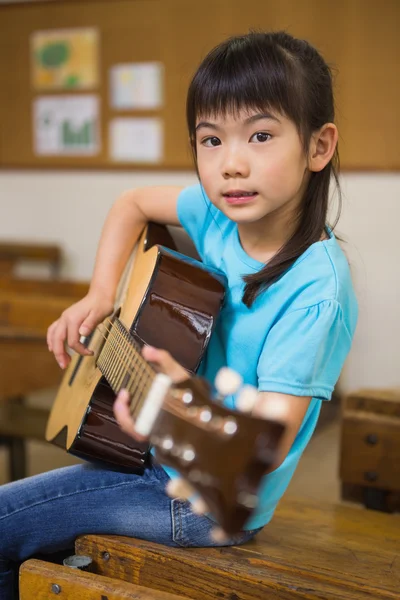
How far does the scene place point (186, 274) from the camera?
4.00 ft

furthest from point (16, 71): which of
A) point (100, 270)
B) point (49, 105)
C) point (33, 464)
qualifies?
point (100, 270)

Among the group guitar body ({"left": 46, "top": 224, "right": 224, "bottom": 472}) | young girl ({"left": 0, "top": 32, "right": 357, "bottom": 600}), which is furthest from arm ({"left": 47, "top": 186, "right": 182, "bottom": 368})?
young girl ({"left": 0, "top": 32, "right": 357, "bottom": 600})

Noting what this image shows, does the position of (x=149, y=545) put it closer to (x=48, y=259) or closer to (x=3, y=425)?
(x=3, y=425)

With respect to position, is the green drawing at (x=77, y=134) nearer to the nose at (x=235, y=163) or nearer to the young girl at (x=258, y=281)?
the young girl at (x=258, y=281)

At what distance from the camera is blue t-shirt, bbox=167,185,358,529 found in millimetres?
1064

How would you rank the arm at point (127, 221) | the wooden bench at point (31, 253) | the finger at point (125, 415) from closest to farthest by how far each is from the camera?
the finger at point (125, 415) < the arm at point (127, 221) < the wooden bench at point (31, 253)

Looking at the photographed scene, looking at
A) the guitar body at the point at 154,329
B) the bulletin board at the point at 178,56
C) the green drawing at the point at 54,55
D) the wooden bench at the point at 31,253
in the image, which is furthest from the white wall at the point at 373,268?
the guitar body at the point at 154,329

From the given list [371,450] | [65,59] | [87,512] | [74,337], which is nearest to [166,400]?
[87,512]

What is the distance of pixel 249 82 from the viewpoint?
1.11 metres

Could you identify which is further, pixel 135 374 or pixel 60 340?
pixel 60 340

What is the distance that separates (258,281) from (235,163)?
21cm

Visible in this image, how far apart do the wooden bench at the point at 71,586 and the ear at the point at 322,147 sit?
0.72 m

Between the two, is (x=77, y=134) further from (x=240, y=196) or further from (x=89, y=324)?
(x=240, y=196)

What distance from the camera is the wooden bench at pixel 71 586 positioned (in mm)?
1050
